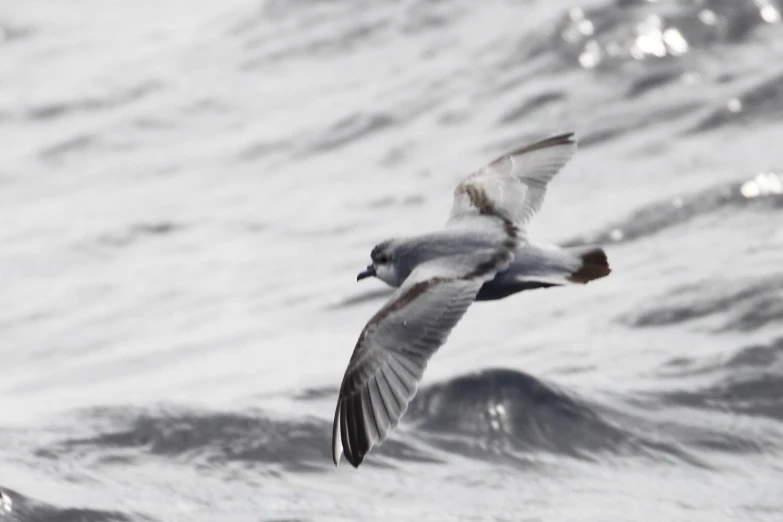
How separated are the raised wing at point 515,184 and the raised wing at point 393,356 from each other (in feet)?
3.28

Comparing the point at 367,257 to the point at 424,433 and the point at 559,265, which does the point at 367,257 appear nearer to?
the point at 424,433

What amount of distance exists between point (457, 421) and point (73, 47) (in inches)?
513

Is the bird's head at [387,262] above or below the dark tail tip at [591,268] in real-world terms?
above

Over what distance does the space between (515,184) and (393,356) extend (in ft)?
6.33

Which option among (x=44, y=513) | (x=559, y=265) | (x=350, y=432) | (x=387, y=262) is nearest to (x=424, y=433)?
(x=387, y=262)

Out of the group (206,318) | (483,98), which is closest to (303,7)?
(483,98)

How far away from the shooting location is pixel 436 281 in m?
5.90

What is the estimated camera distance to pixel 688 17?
13.6 meters

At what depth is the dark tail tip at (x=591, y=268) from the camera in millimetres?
5965

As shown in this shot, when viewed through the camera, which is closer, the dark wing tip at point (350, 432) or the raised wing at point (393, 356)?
the dark wing tip at point (350, 432)

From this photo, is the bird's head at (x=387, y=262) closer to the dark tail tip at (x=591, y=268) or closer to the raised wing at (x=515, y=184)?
the raised wing at (x=515, y=184)

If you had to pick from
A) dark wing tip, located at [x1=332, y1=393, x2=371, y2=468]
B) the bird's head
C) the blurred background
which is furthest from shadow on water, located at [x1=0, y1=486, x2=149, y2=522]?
the bird's head

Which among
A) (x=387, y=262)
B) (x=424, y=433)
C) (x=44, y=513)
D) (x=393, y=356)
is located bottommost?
(x=424, y=433)

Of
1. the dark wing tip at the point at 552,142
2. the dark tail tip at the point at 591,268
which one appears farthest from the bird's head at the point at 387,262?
the dark wing tip at the point at 552,142
